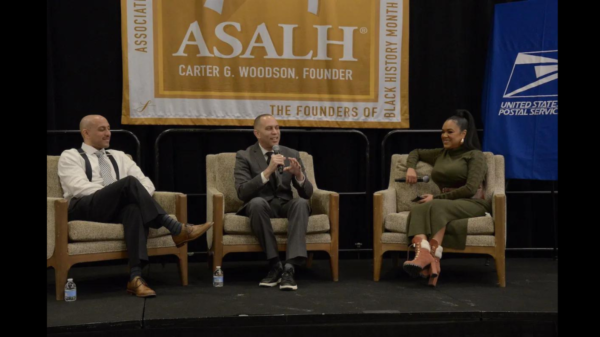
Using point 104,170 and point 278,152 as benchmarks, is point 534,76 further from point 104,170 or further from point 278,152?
point 104,170

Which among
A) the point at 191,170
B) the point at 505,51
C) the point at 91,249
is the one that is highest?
the point at 505,51

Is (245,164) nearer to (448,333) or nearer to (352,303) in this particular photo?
(352,303)

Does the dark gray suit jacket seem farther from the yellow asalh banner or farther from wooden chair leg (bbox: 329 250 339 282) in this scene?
the yellow asalh banner

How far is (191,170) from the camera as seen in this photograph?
504cm

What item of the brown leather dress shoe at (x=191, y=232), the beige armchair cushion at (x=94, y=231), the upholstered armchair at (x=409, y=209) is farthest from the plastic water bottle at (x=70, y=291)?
the upholstered armchair at (x=409, y=209)

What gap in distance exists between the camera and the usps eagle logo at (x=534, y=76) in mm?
4898

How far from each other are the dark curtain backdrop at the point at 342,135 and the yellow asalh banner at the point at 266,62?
145 mm

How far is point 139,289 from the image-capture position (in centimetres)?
375

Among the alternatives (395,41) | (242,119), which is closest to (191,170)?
(242,119)

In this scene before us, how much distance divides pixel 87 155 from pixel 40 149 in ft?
7.94

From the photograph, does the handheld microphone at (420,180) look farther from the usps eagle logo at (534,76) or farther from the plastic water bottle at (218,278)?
the plastic water bottle at (218,278)

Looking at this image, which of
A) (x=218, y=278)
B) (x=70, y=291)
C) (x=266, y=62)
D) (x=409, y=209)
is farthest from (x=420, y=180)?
(x=70, y=291)

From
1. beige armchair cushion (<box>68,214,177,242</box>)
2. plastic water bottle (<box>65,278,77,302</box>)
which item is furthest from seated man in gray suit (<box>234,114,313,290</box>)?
plastic water bottle (<box>65,278,77,302</box>)

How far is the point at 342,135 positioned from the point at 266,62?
0.83 m
